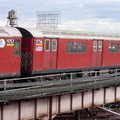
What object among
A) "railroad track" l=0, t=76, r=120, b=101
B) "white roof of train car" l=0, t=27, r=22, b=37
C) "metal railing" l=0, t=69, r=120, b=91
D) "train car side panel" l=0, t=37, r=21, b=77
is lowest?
"railroad track" l=0, t=76, r=120, b=101

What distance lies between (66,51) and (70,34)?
1.58 meters

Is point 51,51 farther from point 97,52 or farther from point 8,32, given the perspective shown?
point 97,52

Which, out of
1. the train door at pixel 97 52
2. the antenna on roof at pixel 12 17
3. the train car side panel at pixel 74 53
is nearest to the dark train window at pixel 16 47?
the train car side panel at pixel 74 53

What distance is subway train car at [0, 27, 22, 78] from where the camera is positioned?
61.3ft

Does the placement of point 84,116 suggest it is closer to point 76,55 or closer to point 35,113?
point 76,55

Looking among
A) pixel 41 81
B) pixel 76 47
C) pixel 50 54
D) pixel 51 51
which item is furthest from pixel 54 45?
pixel 41 81

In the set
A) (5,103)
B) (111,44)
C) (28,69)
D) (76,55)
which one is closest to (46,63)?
(28,69)

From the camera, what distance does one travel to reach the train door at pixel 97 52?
26953mm

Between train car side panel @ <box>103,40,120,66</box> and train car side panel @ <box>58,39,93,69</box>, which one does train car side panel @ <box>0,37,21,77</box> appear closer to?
train car side panel @ <box>58,39,93,69</box>

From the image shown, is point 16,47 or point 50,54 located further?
point 50,54

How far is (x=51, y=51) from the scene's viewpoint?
2236 centimetres

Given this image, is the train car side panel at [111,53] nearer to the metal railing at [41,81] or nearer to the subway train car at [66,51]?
the subway train car at [66,51]

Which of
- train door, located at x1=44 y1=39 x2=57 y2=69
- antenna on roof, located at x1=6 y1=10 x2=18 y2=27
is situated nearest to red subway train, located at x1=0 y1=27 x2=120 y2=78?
train door, located at x1=44 y1=39 x2=57 y2=69

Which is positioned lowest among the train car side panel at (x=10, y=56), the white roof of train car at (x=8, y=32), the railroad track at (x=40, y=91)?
the railroad track at (x=40, y=91)
